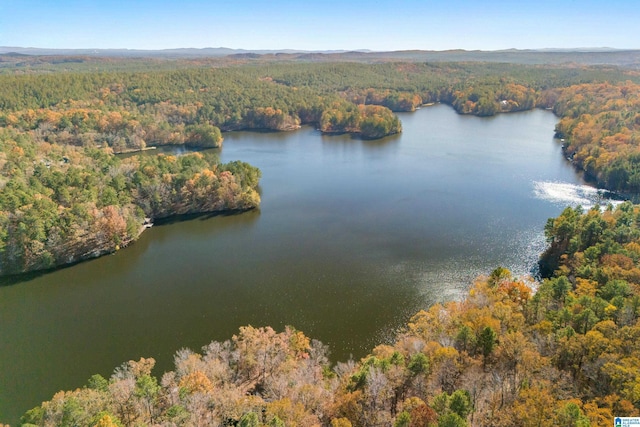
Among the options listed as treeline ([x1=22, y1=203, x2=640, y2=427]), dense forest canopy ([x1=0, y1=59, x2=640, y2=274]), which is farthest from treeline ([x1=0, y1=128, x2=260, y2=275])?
treeline ([x1=22, y1=203, x2=640, y2=427])

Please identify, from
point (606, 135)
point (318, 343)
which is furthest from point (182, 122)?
point (606, 135)

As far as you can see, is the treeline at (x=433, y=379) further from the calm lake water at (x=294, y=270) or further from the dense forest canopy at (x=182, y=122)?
→ the dense forest canopy at (x=182, y=122)

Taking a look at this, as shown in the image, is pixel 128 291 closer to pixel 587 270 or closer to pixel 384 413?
pixel 384 413

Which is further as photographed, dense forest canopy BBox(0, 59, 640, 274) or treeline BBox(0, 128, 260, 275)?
dense forest canopy BBox(0, 59, 640, 274)

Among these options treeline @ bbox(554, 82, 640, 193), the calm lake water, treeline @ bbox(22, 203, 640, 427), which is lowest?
A: the calm lake water

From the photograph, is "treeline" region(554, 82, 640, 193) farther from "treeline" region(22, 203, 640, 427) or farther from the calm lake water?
"treeline" region(22, 203, 640, 427)

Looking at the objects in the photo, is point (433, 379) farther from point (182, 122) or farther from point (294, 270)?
point (182, 122)
